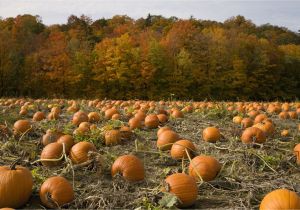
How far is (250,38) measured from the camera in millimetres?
60312

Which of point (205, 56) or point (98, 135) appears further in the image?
point (205, 56)

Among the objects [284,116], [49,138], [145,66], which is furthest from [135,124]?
[145,66]

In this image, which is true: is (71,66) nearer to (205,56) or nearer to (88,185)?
(205,56)

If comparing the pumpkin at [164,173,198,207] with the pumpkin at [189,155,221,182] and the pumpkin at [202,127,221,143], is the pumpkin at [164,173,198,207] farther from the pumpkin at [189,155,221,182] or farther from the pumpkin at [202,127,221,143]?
the pumpkin at [202,127,221,143]

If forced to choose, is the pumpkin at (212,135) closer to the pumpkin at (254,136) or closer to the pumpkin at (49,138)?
the pumpkin at (254,136)

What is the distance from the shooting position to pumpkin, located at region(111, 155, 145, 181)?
4426 mm

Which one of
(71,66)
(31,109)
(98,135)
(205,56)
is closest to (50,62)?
(71,66)

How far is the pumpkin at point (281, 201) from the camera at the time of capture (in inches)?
129

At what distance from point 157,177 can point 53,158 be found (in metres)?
1.18

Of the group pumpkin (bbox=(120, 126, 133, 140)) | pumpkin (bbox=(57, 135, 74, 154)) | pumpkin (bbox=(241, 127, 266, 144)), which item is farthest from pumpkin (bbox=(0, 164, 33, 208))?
pumpkin (bbox=(241, 127, 266, 144))

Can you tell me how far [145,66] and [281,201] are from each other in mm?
43380

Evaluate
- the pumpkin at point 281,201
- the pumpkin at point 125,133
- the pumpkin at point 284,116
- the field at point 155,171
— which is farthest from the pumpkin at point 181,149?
the pumpkin at point 284,116

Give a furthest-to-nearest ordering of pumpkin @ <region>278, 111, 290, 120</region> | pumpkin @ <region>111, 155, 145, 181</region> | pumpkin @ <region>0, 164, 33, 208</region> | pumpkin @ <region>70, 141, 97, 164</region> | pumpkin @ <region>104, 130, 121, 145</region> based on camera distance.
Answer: pumpkin @ <region>278, 111, 290, 120</region> → pumpkin @ <region>104, 130, 121, 145</region> → pumpkin @ <region>70, 141, 97, 164</region> → pumpkin @ <region>111, 155, 145, 181</region> → pumpkin @ <region>0, 164, 33, 208</region>

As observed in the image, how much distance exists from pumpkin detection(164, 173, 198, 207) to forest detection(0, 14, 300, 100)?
36.9 m
